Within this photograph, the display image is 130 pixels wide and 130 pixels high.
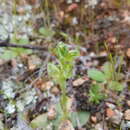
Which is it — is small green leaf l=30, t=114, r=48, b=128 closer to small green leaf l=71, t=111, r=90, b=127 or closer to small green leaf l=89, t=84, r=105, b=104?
small green leaf l=71, t=111, r=90, b=127

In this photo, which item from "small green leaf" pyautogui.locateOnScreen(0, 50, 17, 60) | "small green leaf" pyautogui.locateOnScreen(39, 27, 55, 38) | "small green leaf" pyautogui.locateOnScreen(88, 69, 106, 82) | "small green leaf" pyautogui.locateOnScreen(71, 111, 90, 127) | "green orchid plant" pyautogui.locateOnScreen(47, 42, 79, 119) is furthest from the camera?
"small green leaf" pyautogui.locateOnScreen(39, 27, 55, 38)

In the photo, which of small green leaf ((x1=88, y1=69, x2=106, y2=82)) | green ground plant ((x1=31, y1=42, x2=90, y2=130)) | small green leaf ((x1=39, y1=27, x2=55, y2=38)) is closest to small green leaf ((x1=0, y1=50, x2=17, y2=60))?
small green leaf ((x1=39, y1=27, x2=55, y2=38))

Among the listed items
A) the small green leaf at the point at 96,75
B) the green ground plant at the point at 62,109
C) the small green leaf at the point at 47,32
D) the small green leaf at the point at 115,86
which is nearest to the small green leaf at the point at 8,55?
the small green leaf at the point at 47,32

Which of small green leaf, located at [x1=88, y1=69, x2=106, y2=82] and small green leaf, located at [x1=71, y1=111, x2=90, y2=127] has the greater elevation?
small green leaf, located at [x1=88, y1=69, x2=106, y2=82]

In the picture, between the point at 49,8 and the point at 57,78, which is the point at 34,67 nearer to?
the point at 57,78

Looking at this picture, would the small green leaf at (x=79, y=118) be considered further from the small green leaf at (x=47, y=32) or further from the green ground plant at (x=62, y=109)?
the small green leaf at (x=47, y=32)

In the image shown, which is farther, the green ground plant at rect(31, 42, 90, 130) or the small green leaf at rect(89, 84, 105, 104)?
the small green leaf at rect(89, 84, 105, 104)

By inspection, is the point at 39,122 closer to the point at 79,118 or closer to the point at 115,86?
the point at 79,118
